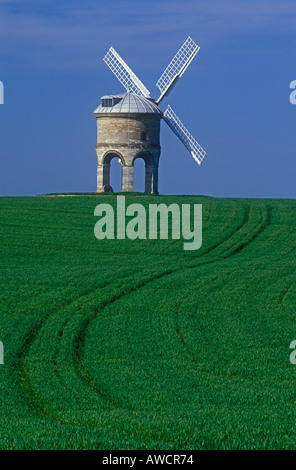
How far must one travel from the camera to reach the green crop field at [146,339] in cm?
1205

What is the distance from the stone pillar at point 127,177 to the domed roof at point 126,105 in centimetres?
565

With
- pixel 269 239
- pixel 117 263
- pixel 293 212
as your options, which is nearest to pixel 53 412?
pixel 117 263

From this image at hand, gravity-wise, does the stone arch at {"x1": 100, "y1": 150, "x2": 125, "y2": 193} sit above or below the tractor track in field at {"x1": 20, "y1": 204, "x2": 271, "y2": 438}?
above

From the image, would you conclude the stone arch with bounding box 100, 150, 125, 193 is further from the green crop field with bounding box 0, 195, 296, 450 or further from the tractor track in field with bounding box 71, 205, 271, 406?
the green crop field with bounding box 0, 195, 296, 450

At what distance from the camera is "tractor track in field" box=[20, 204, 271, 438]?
16.3m

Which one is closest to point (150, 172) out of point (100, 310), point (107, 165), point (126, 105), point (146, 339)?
point (107, 165)

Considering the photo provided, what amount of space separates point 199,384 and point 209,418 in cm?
430

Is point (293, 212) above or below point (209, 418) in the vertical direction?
above

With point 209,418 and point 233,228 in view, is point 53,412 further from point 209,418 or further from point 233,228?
point 233,228

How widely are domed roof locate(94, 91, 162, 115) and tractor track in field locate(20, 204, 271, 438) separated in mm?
22356

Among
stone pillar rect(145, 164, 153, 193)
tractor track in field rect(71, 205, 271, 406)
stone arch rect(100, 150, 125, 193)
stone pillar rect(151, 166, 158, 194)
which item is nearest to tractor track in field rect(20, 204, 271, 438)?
tractor track in field rect(71, 205, 271, 406)

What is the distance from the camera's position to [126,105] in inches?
2773

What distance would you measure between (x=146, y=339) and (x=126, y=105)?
167 feet

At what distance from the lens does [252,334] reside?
2284 centimetres
